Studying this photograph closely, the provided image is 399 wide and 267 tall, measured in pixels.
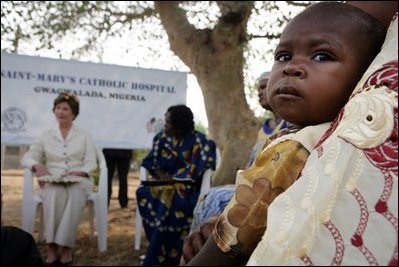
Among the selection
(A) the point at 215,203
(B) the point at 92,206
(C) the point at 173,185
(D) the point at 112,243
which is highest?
(A) the point at 215,203

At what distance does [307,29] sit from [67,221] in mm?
3771

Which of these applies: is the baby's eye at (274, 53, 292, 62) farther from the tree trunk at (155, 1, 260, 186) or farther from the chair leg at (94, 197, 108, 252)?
the tree trunk at (155, 1, 260, 186)

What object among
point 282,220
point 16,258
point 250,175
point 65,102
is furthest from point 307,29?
point 65,102

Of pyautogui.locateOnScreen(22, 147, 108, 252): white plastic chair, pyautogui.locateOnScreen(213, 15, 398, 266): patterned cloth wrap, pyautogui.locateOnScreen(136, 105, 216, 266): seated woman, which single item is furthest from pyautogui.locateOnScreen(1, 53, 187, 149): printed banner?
pyautogui.locateOnScreen(213, 15, 398, 266): patterned cloth wrap

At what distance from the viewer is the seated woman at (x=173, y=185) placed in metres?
4.16

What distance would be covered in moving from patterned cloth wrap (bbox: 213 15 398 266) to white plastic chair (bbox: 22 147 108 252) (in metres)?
4.14

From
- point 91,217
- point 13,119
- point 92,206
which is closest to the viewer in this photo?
point 92,206

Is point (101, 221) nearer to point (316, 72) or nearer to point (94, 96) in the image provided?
point (94, 96)

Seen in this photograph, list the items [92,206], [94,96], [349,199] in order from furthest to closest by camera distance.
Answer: [94,96] → [92,206] → [349,199]

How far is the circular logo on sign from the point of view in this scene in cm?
546

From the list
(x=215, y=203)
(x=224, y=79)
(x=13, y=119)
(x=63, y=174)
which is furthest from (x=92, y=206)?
(x=224, y=79)

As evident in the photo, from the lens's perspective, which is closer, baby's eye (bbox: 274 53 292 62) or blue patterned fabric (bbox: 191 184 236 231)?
baby's eye (bbox: 274 53 292 62)

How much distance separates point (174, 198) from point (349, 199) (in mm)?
3601

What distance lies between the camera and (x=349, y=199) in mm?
643
